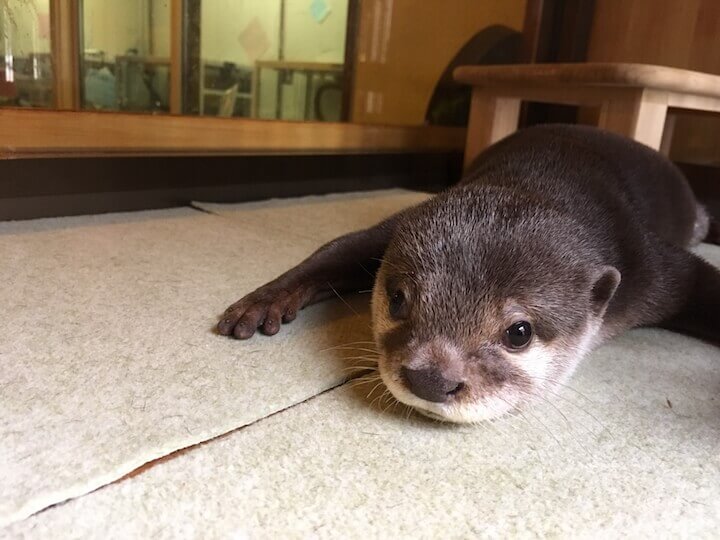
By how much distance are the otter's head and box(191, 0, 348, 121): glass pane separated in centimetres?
187

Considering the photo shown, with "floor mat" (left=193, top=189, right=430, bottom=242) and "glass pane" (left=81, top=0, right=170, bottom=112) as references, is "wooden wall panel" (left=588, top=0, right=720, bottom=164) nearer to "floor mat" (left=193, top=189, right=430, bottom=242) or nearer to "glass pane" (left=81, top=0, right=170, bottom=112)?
"floor mat" (left=193, top=189, right=430, bottom=242)

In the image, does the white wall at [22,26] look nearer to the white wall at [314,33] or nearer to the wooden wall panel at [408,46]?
the white wall at [314,33]

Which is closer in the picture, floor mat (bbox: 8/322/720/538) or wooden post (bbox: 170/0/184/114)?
floor mat (bbox: 8/322/720/538)

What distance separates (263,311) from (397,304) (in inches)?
12.6

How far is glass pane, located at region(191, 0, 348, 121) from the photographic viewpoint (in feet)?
8.73

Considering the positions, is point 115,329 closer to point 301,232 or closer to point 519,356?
point 519,356

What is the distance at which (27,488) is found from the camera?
2.40ft

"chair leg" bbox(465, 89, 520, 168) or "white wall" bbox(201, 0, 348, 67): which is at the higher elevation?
"white wall" bbox(201, 0, 348, 67)

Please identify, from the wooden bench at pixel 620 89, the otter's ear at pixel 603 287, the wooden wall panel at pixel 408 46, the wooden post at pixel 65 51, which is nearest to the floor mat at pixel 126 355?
the otter's ear at pixel 603 287

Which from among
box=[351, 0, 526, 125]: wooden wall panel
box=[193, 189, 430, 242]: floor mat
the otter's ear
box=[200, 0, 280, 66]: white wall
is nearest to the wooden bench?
box=[193, 189, 430, 242]: floor mat

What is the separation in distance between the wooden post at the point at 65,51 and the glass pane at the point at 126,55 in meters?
0.03

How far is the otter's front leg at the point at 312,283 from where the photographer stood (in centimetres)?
121

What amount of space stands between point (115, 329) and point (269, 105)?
1.90 m

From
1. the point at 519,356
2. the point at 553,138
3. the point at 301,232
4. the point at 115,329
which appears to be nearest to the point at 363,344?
the point at 519,356
